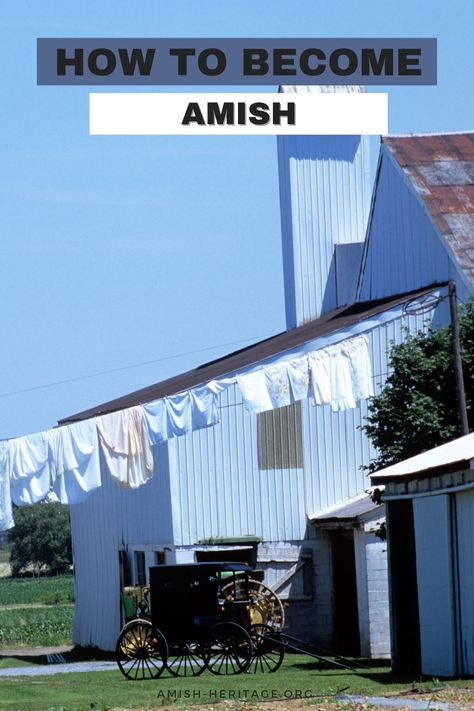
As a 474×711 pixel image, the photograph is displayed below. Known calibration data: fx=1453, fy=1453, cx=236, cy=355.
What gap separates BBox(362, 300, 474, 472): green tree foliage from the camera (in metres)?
23.9

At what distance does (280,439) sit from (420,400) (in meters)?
6.94

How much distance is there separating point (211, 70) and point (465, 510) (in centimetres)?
817

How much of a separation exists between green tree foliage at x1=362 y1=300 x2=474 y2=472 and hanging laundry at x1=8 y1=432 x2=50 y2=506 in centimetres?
552

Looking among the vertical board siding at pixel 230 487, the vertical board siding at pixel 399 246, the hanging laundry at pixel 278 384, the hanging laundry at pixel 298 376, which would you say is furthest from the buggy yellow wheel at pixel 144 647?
the vertical board siding at pixel 399 246

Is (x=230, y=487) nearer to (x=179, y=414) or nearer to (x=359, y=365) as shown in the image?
(x=359, y=365)

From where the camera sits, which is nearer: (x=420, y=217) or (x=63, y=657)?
(x=63, y=657)

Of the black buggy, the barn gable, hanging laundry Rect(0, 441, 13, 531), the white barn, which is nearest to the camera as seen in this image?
the black buggy

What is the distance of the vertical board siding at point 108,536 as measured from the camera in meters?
30.5

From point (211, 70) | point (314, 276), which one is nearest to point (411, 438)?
point (211, 70)

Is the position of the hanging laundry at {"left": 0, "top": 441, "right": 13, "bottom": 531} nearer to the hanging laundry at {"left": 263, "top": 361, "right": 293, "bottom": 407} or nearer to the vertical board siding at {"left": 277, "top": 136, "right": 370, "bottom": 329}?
the hanging laundry at {"left": 263, "top": 361, "right": 293, "bottom": 407}

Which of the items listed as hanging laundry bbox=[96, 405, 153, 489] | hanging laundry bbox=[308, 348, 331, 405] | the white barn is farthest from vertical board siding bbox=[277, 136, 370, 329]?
hanging laundry bbox=[96, 405, 153, 489]

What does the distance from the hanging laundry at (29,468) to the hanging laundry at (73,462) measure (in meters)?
0.15

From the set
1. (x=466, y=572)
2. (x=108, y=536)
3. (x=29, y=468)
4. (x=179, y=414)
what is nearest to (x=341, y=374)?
(x=179, y=414)

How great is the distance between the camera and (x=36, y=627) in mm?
46750
